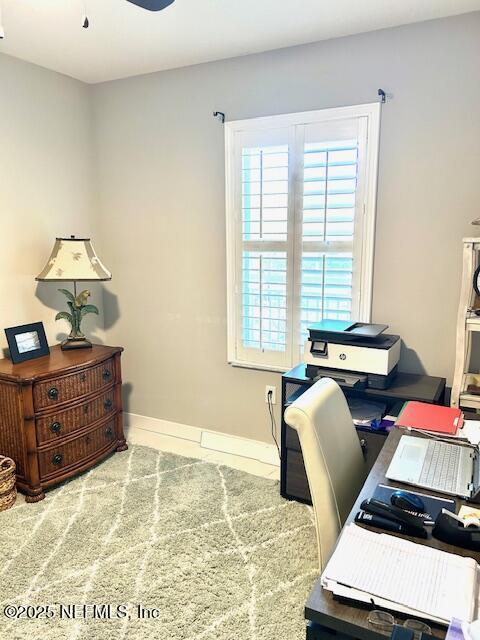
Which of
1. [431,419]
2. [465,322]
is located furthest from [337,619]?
[465,322]

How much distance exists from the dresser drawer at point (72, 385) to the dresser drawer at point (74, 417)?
7cm

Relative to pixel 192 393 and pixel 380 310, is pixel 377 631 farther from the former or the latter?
pixel 192 393

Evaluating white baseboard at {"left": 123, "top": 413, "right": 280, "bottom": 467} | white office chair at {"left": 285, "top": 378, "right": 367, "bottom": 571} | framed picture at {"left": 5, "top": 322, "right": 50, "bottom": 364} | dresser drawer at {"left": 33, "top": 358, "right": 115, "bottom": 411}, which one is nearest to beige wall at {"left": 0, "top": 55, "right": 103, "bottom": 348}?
framed picture at {"left": 5, "top": 322, "right": 50, "bottom": 364}

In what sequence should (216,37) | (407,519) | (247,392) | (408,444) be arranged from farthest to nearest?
(247,392)
(216,37)
(408,444)
(407,519)

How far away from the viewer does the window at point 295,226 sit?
101 inches

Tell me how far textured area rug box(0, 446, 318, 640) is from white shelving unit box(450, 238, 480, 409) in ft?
3.17

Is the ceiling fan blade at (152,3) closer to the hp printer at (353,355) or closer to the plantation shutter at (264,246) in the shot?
the plantation shutter at (264,246)

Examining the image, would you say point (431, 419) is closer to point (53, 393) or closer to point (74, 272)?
point (53, 393)

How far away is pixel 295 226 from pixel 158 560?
1890 mm

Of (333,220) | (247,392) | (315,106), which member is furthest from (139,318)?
(315,106)

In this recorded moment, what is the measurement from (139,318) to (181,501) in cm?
141

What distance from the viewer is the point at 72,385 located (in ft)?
8.95

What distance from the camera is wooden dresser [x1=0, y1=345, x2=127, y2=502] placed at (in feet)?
8.29

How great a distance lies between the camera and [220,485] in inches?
107
